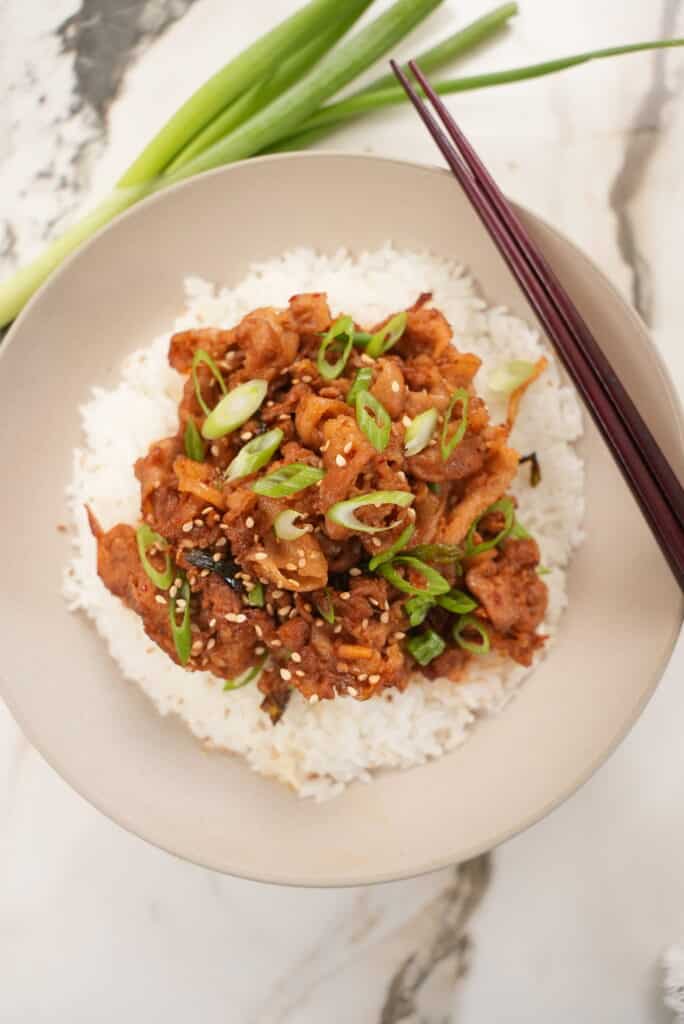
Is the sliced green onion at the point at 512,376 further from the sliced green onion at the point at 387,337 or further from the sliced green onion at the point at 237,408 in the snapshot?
the sliced green onion at the point at 237,408

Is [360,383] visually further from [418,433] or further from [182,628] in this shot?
[182,628]

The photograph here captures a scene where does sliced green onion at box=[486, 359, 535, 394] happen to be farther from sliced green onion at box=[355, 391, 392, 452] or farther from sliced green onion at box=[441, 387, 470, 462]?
sliced green onion at box=[355, 391, 392, 452]

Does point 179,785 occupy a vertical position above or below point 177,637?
below

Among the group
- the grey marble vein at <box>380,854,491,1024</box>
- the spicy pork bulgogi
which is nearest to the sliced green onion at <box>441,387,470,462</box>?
the spicy pork bulgogi

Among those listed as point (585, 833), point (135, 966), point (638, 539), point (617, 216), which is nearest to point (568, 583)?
point (638, 539)

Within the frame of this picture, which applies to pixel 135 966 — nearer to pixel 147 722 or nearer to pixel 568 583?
pixel 147 722
